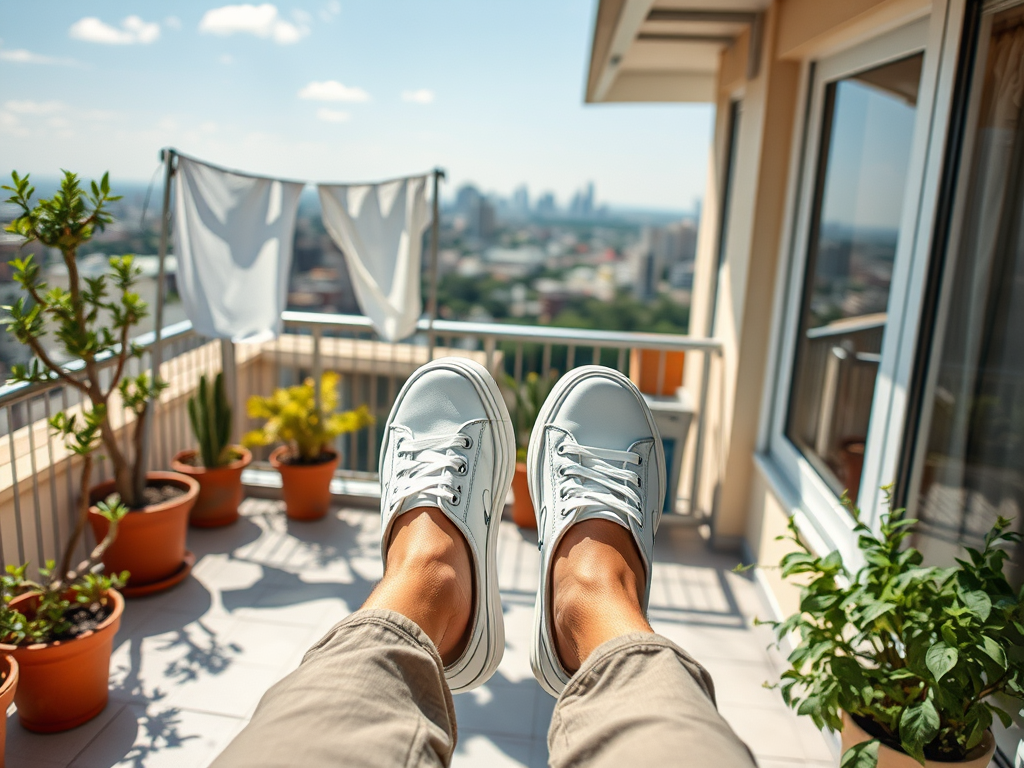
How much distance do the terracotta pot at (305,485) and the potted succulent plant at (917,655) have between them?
7.59ft

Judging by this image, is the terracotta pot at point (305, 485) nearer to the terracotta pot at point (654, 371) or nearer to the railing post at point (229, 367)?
the railing post at point (229, 367)

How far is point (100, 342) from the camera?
2.23m

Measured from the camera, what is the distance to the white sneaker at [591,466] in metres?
1.58

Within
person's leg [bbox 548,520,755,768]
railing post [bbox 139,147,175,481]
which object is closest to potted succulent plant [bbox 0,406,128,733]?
railing post [bbox 139,147,175,481]

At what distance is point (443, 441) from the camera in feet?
5.94

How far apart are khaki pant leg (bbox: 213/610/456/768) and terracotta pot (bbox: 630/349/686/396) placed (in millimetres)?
3014

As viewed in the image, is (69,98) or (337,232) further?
(69,98)

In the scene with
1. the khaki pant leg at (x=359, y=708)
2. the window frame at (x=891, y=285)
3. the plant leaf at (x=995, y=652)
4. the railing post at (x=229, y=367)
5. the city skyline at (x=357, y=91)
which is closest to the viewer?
the khaki pant leg at (x=359, y=708)

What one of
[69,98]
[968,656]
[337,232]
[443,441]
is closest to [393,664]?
[443,441]

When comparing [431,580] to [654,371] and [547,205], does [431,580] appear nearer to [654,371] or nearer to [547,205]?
[654,371]

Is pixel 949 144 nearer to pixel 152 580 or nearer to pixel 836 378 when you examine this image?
pixel 836 378

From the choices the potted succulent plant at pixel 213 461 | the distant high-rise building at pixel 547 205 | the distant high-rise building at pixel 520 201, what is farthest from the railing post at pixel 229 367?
the distant high-rise building at pixel 520 201

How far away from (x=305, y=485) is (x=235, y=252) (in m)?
1.14

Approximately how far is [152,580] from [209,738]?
3.00ft
